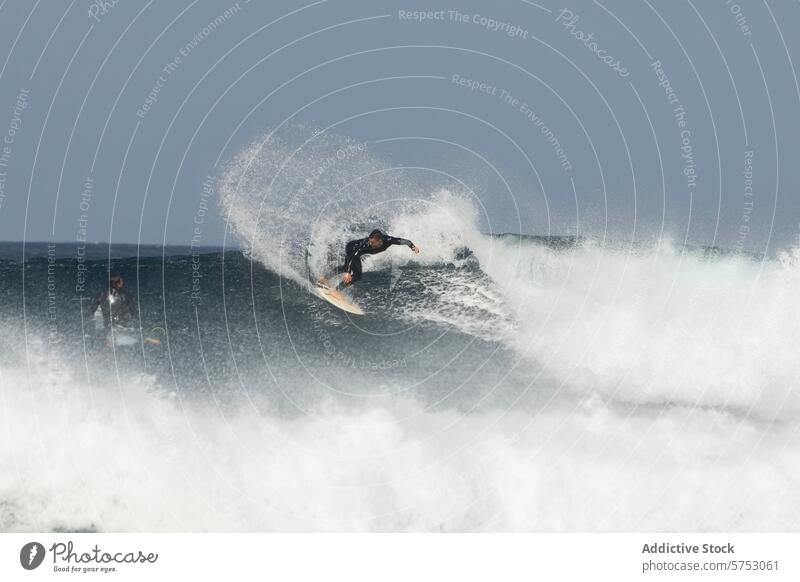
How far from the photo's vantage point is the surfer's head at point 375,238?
1009 inches

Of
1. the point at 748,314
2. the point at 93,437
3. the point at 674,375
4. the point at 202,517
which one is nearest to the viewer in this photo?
the point at 202,517

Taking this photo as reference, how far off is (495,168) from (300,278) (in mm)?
7419

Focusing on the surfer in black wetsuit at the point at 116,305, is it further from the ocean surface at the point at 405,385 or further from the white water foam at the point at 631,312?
the white water foam at the point at 631,312

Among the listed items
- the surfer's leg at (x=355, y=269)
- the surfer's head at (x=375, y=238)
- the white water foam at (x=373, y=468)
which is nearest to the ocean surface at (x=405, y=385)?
the white water foam at (x=373, y=468)

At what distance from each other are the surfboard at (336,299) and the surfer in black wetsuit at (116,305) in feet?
19.5

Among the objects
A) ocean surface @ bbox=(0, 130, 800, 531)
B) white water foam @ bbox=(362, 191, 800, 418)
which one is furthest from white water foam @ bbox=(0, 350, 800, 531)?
white water foam @ bbox=(362, 191, 800, 418)

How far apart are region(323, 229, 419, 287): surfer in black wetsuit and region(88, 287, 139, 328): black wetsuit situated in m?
6.77

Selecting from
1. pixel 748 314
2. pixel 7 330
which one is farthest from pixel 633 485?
pixel 7 330

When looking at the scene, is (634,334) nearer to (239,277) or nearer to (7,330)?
(239,277)

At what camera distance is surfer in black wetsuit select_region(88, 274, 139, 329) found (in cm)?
2655

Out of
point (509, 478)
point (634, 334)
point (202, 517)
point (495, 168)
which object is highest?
point (495, 168)

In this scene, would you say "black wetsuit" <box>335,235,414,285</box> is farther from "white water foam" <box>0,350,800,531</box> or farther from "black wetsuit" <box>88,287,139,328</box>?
"black wetsuit" <box>88,287,139,328</box>

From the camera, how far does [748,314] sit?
2769cm

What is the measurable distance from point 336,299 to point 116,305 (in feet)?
23.3
